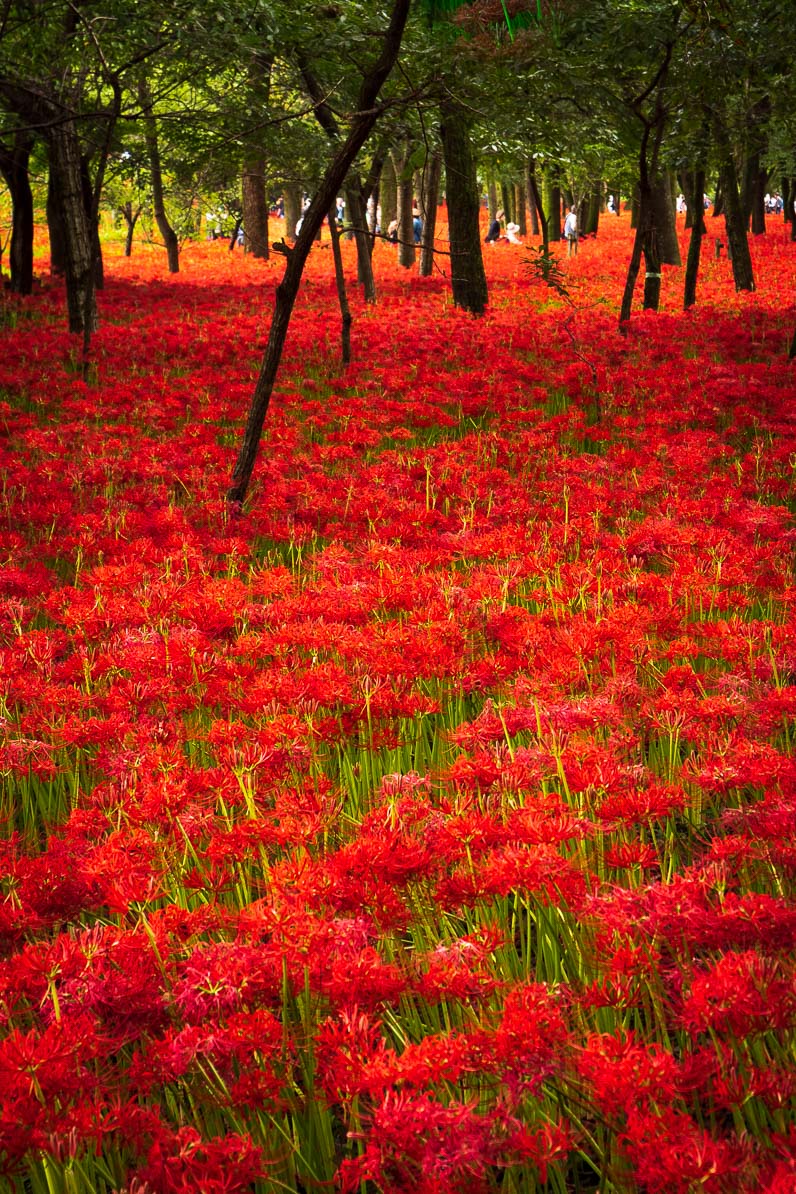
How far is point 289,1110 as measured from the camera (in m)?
1.74

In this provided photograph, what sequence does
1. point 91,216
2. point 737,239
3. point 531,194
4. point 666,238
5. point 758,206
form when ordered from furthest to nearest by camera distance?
1. point 758,206
2. point 531,194
3. point 666,238
4. point 737,239
5. point 91,216

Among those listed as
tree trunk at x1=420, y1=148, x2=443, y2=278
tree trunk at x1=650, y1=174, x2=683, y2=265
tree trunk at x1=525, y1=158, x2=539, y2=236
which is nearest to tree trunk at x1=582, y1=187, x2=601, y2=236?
tree trunk at x1=525, y1=158, x2=539, y2=236

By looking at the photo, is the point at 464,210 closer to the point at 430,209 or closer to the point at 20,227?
the point at 430,209

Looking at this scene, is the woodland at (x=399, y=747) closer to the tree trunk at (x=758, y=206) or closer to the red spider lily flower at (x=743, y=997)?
the red spider lily flower at (x=743, y=997)

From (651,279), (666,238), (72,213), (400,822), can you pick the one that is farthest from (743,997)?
(666,238)

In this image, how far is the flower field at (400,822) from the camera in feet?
5.08

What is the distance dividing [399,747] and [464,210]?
12886 millimetres

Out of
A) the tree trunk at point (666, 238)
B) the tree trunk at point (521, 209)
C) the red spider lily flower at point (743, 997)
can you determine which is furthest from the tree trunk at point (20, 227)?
the tree trunk at point (521, 209)

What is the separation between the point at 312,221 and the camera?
6457 millimetres

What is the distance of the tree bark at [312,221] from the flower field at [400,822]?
1.24ft

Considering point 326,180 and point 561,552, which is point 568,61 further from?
point 561,552

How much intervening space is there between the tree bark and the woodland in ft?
0.13

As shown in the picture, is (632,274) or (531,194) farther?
(531,194)

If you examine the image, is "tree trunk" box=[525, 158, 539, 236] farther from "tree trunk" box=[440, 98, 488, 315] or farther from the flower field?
the flower field
